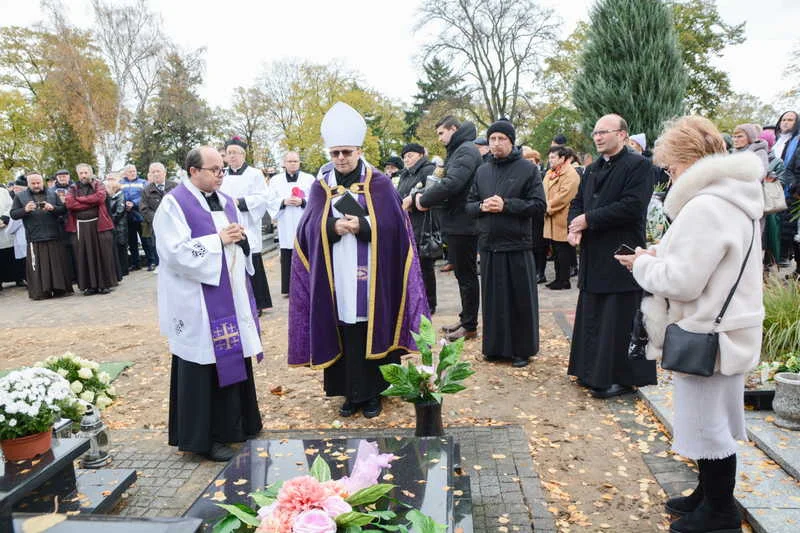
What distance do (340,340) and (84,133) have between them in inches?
1389

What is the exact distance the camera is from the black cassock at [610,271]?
187 inches

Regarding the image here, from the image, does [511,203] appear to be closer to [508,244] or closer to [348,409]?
[508,244]

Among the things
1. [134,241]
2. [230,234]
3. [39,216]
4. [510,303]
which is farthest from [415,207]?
[134,241]

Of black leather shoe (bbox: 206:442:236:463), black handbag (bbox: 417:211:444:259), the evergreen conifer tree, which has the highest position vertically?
the evergreen conifer tree

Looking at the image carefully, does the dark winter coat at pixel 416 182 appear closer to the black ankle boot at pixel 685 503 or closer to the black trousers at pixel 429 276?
the black trousers at pixel 429 276

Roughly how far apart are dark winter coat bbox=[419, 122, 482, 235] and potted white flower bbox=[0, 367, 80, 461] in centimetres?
437

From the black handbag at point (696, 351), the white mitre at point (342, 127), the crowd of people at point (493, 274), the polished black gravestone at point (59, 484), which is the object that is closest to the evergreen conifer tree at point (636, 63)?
the crowd of people at point (493, 274)

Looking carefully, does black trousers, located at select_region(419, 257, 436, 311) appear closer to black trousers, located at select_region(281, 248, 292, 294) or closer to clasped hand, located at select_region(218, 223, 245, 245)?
black trousers, located at select_region(281, 248, 292, 294)

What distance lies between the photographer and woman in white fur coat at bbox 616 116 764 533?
2.76m

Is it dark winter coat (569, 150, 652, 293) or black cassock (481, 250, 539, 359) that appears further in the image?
black cassock (481, 250, 539, 359)

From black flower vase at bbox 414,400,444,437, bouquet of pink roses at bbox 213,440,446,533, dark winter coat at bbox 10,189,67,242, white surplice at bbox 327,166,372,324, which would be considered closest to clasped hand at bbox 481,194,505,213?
white surplice at bbox 327,166,372,324

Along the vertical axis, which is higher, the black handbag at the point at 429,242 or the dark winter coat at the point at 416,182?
the dark winter coat at the point at 416,182

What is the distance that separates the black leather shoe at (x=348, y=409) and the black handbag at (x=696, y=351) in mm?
2832

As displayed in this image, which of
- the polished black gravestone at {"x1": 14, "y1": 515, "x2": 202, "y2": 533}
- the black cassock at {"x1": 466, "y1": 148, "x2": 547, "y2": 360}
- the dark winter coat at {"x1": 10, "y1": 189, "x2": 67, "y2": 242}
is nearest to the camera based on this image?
the polished black gravestone at {"x1": 14, "y1": 515, "x2": 202, "y2": 533}
